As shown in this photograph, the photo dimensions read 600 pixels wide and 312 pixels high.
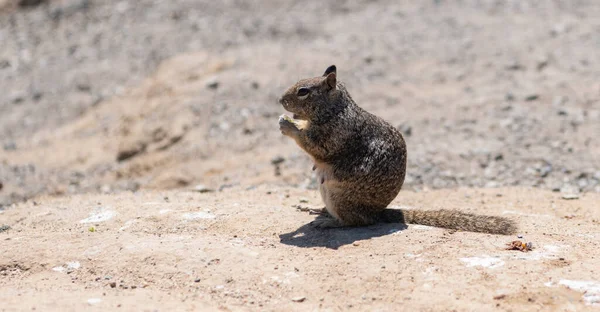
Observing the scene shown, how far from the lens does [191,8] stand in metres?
18.8

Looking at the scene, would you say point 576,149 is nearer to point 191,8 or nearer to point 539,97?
point 539,97

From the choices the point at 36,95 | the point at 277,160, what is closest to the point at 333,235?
the point at 277,160

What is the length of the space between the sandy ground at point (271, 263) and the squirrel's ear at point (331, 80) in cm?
129

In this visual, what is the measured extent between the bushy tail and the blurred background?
9.93ft

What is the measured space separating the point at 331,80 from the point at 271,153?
4949mm

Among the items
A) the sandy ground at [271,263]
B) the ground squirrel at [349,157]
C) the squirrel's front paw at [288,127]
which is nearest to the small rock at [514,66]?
the sandy ground at [271,263]

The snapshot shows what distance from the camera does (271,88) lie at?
1354 centimetres

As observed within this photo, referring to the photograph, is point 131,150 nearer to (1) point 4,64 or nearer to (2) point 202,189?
(2) point 202,189

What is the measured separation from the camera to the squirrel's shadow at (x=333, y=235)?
6363 mm

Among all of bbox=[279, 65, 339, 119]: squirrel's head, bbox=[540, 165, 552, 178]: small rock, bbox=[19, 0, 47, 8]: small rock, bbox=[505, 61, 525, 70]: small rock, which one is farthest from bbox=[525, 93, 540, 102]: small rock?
bbox=[19, 0, 47, 8]: small rock

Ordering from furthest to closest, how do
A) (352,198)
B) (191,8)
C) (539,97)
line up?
1. (191,8)
2. (539,97)
3. (352,198)

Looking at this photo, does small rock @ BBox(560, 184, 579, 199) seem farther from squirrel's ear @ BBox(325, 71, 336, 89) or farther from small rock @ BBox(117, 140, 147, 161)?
small rock @ BBox(117, 140, 147, 161)

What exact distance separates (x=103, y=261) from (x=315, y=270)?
5.69 ft

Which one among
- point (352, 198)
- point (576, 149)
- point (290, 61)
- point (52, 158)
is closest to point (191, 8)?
point (290, 61)
